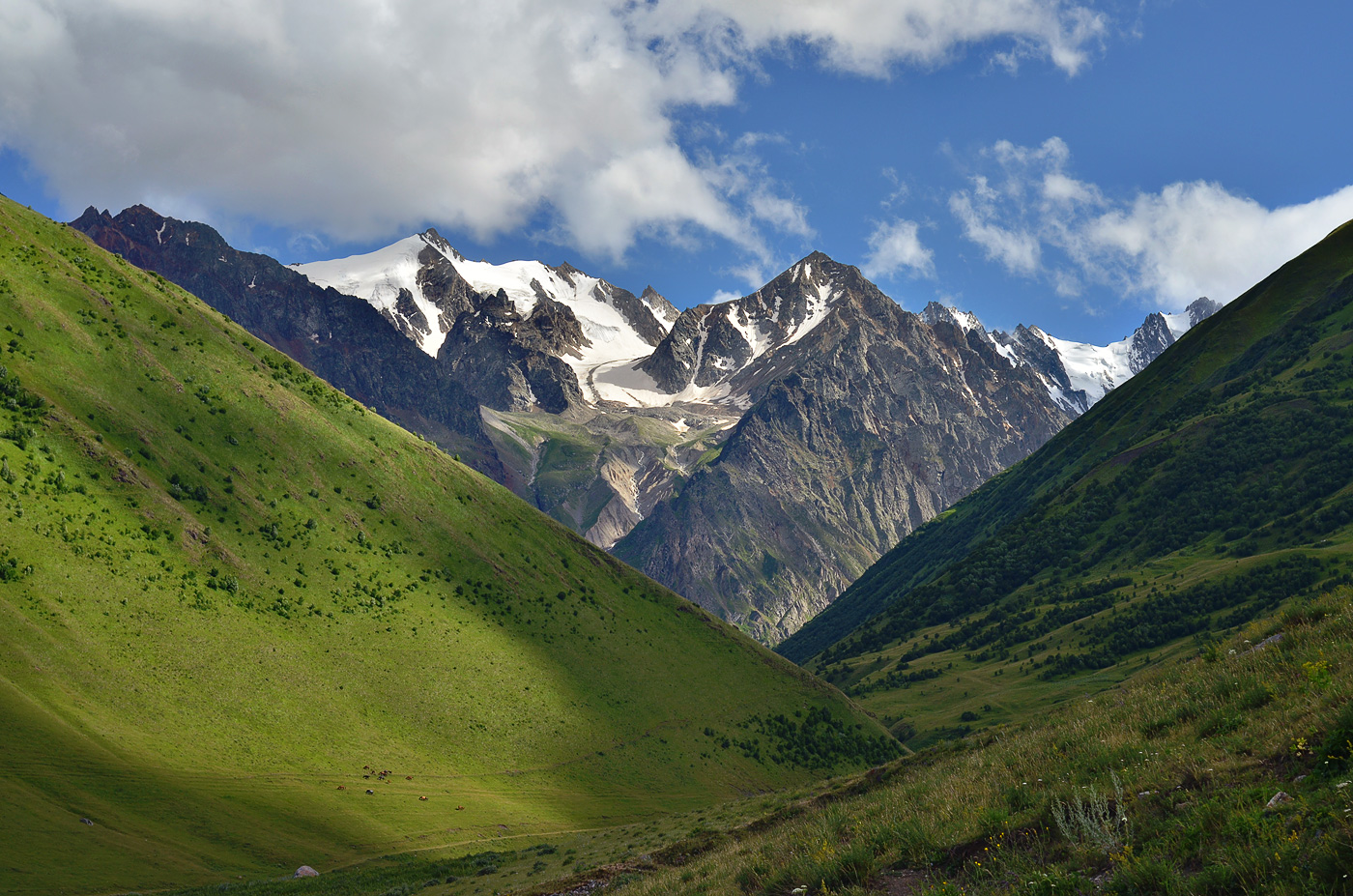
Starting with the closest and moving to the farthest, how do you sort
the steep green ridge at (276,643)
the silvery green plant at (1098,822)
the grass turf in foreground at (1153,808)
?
the grass turf in foreground at (1153,808) < the silvery green plant at (1098,822) < the steep green ridge at (276,643)

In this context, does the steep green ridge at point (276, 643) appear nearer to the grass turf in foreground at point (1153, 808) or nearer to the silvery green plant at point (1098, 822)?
the grass turf in foreground at point (1153, 808)

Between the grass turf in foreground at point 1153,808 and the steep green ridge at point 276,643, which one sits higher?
the steep green ridge at point 276,643

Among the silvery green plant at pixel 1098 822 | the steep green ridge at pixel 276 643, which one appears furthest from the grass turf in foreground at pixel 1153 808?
the steep green ridge at pixel 276 643

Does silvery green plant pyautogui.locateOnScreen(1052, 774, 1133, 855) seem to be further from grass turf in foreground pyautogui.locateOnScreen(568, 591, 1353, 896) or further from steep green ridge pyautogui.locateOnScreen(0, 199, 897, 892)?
steep green ridge pyautogui.locateOnScreen(0, 199, 897, 892)

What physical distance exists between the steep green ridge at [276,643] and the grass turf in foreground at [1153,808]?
3955 cm

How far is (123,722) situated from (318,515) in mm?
41313

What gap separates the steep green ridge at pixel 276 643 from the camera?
→ 48.7 m

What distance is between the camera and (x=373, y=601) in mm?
85188

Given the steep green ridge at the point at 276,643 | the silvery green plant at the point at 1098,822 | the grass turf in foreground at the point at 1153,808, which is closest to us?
the grass turf in foreground at the point at 1153,808

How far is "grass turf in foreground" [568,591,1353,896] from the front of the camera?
1045 cm

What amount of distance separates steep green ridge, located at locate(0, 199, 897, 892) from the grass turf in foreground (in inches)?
1557

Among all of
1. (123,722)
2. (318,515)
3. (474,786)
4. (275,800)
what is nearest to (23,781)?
(123,722)

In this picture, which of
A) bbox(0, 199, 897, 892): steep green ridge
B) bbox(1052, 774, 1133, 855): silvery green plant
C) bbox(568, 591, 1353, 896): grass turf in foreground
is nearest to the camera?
bbox(568, 591, 1353, 896): grass turf in foreground

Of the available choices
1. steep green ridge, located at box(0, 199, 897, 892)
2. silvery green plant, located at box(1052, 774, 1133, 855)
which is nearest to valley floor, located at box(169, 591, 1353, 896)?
silvery green plant, located at box(1052, 774, 1133, 855)
